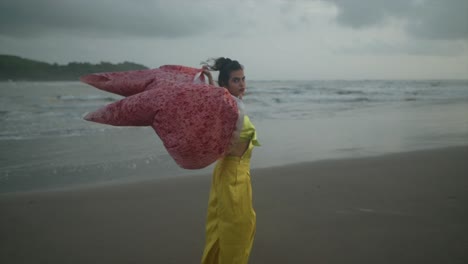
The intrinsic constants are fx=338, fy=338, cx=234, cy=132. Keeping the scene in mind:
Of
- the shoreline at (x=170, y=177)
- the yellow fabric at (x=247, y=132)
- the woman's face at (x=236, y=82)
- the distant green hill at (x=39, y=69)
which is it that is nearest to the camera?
the yellow fabric at (x=247, y=132)

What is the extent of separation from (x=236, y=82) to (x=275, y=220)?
1949 mm

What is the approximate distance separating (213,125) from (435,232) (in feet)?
8.79

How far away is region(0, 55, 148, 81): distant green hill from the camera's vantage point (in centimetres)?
Answer: 3294

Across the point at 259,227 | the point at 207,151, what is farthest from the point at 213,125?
the point at 259,227

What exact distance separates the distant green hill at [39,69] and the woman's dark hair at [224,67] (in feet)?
100

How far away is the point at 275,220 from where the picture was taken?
→ 3541 millimetres

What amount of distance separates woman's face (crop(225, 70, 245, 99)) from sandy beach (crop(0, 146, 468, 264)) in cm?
157

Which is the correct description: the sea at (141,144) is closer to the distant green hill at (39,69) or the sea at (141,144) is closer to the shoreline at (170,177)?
the shoreline at (170,177)

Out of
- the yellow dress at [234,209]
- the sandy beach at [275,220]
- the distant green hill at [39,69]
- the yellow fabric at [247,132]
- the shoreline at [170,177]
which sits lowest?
the sandy beach at [275,220]

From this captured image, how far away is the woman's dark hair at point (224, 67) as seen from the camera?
82.2 inches

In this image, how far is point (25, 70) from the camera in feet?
112

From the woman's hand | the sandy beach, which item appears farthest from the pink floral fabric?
the sandy beach

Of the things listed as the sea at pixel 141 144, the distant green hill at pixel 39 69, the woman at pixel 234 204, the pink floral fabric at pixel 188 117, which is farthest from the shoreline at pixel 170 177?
the distant green hill at pixel 39 69

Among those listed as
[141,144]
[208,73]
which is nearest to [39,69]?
[141,144]
